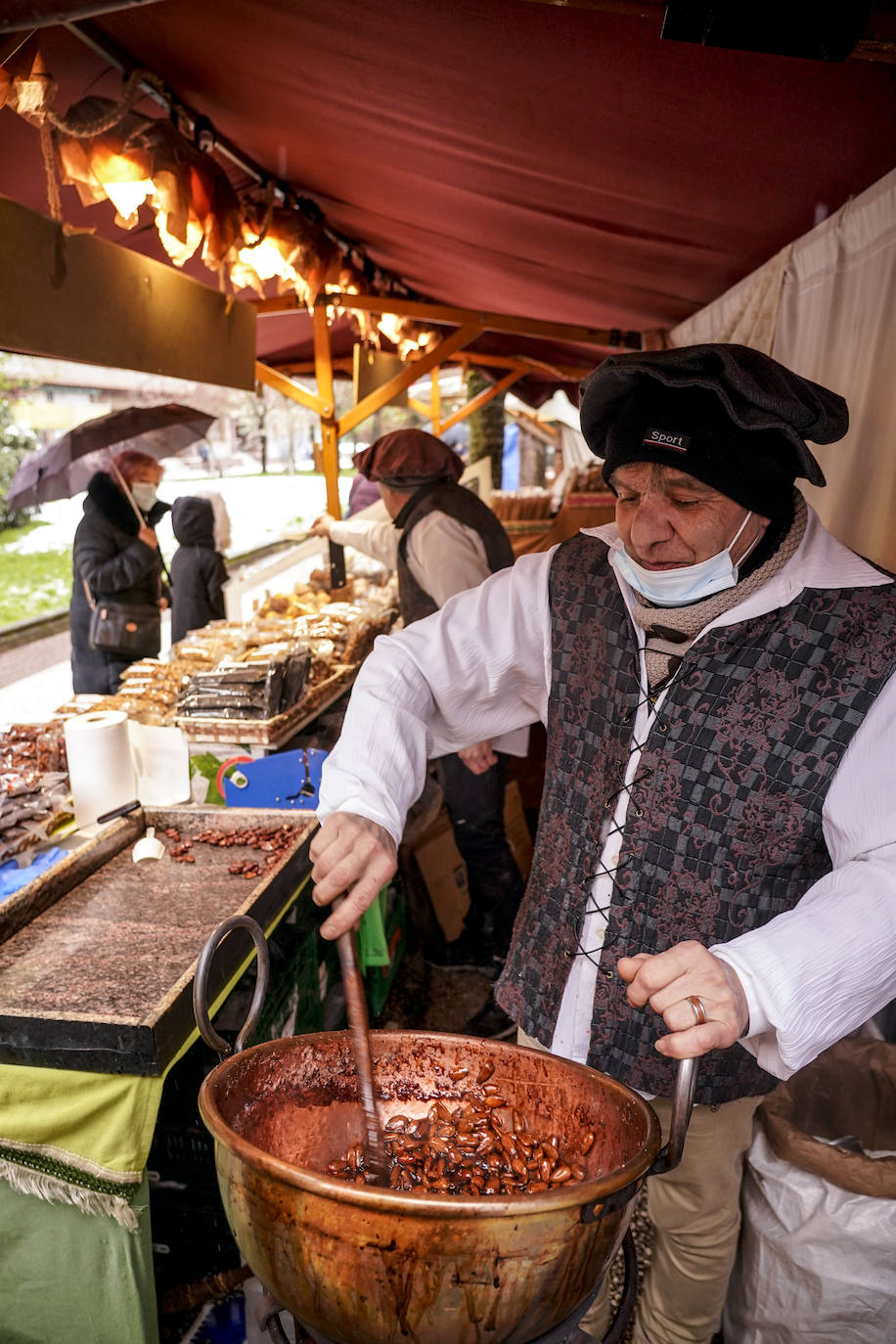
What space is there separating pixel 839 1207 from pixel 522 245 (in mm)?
3558

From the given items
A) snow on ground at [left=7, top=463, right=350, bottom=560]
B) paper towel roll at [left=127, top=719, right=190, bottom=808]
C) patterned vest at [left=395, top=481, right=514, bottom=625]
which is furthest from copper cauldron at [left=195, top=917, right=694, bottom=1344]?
snow on ground at [left=7, top=463, right=350, bottom=560]

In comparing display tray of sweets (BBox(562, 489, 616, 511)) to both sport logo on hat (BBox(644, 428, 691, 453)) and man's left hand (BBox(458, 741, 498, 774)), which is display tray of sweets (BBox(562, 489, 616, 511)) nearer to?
man's left hand (BBox(458, 741, 498, 774))

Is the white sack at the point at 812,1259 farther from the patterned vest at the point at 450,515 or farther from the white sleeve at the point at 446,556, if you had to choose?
the patterned vest at the point at 450,515

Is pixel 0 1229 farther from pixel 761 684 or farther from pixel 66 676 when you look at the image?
pixel 66 676

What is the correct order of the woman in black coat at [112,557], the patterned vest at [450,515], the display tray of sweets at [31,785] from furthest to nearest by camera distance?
the woman in black coat at [112,557] < the patterned vest at [450,515] < the display tray of sweets at [31,785]

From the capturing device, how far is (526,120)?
219 cm

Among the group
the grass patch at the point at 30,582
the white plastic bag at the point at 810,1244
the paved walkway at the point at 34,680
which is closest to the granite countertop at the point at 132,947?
the white plastic bag at the point at 810,1244

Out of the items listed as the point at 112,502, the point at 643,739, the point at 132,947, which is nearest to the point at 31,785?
the point at 132,947

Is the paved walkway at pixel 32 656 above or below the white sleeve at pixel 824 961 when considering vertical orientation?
below

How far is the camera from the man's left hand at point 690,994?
107cm

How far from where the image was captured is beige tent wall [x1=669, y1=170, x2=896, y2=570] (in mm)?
2086

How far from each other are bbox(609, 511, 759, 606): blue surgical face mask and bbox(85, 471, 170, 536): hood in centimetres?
425

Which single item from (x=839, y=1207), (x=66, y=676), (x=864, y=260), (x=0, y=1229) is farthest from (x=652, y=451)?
(x=66, y=676)

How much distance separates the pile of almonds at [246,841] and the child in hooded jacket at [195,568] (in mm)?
3765
